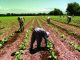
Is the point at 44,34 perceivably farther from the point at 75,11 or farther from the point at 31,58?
the point at 75,11

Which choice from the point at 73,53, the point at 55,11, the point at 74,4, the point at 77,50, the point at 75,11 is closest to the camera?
the point at 73,53

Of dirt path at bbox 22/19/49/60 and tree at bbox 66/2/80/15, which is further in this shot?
tree at bbox 66/2/80/15

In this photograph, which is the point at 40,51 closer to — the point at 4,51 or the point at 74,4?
the point at 4,51

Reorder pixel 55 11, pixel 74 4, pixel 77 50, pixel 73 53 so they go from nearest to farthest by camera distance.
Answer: pixel 73 53
pixel 77 50
pixel 74 4
pixel 55 11

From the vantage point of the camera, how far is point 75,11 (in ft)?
399

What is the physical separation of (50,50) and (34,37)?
1.21 meters

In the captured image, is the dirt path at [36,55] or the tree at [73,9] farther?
the tree at [73,9]

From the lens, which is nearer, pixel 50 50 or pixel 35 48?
pixel 50 50

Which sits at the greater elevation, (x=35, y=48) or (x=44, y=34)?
(x=44, y=34)

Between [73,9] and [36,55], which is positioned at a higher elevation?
[36,55]

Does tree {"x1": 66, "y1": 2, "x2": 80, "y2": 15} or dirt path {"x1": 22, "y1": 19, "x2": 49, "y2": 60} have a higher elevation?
dirt path {"x1": 22, "y1": 19, "x2": 49, "y2": 60}

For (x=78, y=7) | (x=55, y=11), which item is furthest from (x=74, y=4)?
(x=55, y=11)

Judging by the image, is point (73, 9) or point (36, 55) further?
point (73, 9)

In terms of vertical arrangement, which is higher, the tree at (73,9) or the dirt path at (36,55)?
the dirt path at (36,55)
